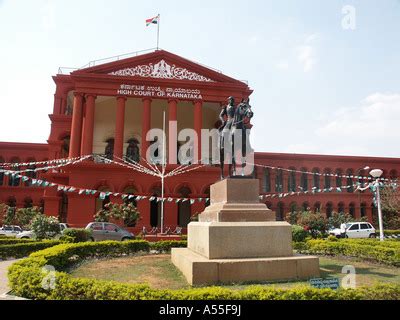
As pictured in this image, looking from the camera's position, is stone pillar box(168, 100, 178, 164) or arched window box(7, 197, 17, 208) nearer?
stone pillar box(168, 100, 178, 164)

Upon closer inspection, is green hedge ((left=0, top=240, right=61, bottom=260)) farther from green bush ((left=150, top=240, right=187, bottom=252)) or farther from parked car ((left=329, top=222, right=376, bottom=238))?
parked car ((left=329, top=222, right=376, bottom=238))

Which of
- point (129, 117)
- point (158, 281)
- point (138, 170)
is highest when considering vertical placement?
point (129, 117)

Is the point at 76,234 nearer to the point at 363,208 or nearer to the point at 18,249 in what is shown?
the point at 18,249

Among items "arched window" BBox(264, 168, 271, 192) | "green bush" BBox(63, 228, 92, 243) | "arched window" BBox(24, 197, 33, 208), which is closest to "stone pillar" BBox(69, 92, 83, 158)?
"arched window" BBox(24, 197, 33, 208)

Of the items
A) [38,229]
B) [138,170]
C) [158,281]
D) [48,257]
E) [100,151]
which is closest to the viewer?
[158,281]

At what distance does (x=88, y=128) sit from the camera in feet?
92.7

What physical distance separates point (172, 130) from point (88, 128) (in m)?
7.19

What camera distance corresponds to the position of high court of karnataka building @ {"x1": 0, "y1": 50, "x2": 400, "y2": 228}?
90.0 feet

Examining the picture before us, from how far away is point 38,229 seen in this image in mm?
19000

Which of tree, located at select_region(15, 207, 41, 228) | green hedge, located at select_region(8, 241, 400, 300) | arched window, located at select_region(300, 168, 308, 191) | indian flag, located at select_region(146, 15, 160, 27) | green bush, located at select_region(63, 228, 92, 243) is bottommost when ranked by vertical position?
green hedge, located at select_region(8, 241, 400, 300)

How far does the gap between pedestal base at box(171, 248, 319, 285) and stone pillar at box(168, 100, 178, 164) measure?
2220 centimetres
